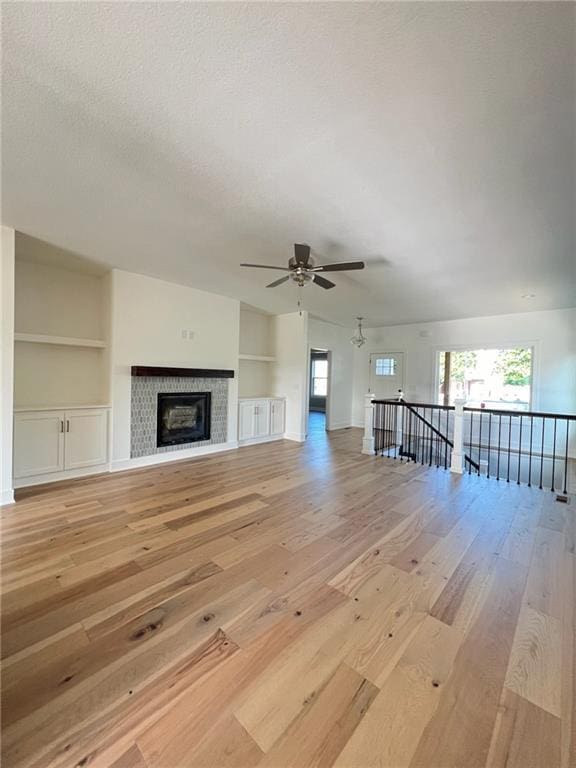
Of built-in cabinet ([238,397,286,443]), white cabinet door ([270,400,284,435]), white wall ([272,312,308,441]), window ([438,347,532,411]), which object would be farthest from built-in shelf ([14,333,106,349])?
window ([438,347,532,411])

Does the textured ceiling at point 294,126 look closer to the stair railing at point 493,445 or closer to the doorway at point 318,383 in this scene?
the stair railing at point 493,445

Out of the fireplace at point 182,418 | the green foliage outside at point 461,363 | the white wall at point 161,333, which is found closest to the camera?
the white wall at point 161,333

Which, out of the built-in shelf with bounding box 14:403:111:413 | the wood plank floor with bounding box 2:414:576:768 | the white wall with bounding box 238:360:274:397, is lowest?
the wood plank floor with bounding box 2:414:576:768

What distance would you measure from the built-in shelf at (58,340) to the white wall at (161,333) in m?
0.27

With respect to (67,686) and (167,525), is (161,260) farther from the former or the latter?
(67,686)

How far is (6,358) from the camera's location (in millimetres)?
3314

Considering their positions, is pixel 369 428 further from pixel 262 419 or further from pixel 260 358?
pixel 260 358

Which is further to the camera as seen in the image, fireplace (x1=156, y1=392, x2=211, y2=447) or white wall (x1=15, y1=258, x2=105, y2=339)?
fireplace (x1=156, y1=392, x2=211, y2=447)

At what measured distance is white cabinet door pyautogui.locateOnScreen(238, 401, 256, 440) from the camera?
623 centimetres

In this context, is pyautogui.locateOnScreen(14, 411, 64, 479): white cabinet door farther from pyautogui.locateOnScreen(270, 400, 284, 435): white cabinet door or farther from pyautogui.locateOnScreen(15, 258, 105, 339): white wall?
pyautogui.locateOnScreen(270, 400, 284, 435): white cabinet door

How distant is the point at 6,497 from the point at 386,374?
7863 mm

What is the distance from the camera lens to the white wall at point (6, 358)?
3.29m

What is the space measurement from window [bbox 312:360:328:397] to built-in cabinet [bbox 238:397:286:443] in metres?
5.00

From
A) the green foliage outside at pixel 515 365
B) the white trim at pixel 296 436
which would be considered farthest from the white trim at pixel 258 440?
the green foliage outside at pixel 515 365
